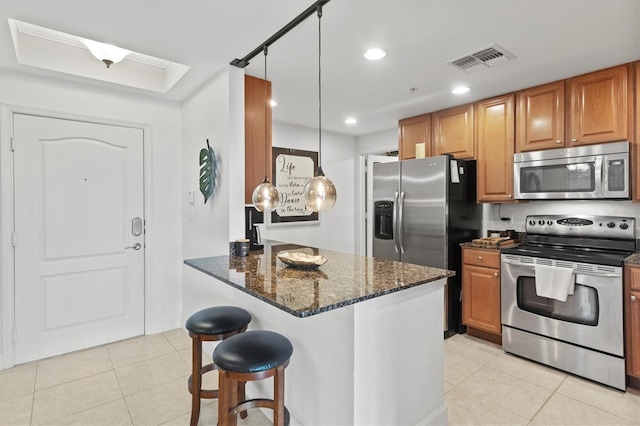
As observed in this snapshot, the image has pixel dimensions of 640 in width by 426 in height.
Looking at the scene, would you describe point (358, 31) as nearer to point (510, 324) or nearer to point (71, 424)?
point (510, 324)

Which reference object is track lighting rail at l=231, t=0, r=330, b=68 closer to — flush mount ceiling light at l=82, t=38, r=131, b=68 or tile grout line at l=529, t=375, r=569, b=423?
flush mount ceiling light at l=82, t=38, r=131, b=68

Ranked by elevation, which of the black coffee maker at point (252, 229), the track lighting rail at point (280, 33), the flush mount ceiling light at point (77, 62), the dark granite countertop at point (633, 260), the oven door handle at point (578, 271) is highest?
the flush mount ceiling light at point (77, 62)

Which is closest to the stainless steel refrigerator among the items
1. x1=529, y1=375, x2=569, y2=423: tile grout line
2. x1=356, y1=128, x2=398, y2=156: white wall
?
x1=529, y1=375, x2=569, y2=423: tile grout line

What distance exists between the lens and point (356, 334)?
1.54m

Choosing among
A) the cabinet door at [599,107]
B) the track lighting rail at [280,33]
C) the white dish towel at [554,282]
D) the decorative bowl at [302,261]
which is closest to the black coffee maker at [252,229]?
the decorative bowl at [302,261]

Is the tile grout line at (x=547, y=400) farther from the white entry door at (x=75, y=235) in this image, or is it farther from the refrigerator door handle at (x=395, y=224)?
the white entry door at (x=75, y=235)

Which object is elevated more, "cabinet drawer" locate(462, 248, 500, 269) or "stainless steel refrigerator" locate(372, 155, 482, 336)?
"stainless steel refrigerator" locate(372, 155, 482, 336)

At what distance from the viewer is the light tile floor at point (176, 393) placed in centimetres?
208

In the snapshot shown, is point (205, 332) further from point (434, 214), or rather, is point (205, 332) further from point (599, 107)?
point (599, 107)

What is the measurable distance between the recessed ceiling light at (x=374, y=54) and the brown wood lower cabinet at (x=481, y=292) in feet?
6.53

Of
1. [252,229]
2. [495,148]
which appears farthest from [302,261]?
[495,148]

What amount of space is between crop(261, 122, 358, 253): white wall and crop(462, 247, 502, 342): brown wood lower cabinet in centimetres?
215

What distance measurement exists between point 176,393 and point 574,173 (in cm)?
356

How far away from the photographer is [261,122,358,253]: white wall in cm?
466
